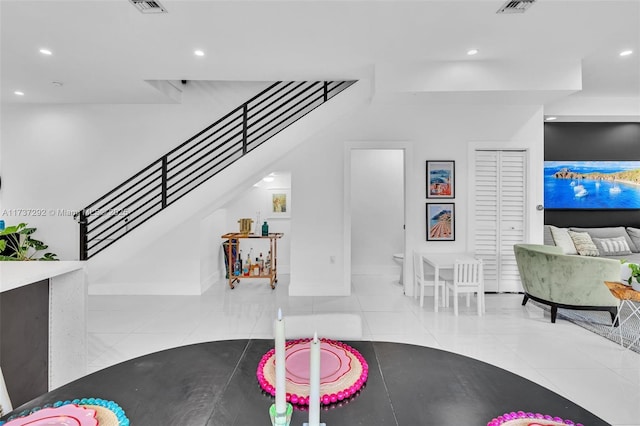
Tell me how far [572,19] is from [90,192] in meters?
6.18

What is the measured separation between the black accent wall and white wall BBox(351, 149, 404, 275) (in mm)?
2553

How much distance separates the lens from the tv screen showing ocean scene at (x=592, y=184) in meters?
5.50

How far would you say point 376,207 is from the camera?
21.0ft

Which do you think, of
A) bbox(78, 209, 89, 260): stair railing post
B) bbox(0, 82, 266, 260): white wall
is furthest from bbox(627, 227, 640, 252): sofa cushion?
bbox(78, 209, 89, 260): stair railing post

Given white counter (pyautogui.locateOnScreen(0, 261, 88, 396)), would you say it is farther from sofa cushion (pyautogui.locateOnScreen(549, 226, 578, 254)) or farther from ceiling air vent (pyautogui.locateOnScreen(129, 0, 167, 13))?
sofa cushion (pyautogui.locateOnScreen(549, 226, 578, 254))

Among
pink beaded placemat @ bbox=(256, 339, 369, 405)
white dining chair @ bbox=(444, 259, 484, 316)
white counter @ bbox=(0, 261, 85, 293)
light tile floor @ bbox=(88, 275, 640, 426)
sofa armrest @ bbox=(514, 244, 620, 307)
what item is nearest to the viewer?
pink beaded placemat @ bbox=(256, 339, 369, 405)

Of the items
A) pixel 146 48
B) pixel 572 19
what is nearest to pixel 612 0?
pixel 572 19

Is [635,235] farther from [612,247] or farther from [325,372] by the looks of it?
[325,372]

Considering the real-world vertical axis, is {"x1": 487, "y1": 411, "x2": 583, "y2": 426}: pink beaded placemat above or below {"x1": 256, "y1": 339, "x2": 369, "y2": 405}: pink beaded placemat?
below

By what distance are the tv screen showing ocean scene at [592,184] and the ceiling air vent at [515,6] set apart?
150 inches

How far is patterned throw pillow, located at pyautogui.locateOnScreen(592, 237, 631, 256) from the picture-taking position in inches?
200

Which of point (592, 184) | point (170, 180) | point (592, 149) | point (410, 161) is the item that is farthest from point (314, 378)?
point (592, 149)

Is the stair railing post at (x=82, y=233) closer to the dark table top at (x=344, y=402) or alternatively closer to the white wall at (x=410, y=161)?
the white wall at (x=410, y=161)

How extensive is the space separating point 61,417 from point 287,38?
122 inches
